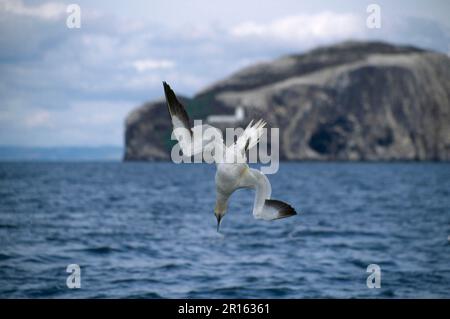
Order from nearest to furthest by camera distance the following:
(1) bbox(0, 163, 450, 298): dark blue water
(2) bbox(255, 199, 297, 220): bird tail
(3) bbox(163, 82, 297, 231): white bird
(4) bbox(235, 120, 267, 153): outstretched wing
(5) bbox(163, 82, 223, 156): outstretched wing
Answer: (4) bbox(235, 120, 267, 153): outstretched wing → (3) bbox(163, 82, 297, 231): white bird → (5) bbox(163, 82, 223, 156): outstretched wing → (2) bbox(255, 199, 297, 220): bird tail → (1) bbox(0, 163, 450, 298): dark blue water

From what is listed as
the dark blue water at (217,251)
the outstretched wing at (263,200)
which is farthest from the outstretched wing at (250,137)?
the dark blue water at (217,251)

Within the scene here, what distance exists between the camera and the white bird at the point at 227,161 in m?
12.8

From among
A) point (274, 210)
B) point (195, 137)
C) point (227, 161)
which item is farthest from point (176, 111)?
point (274, 210)

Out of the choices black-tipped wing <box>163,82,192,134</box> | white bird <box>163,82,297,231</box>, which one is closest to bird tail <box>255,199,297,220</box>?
white bird <box>163,82,297,231</box>

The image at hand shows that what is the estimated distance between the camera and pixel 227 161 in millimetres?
13102

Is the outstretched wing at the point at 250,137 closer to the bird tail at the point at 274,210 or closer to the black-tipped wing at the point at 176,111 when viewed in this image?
the black-tipped wing at the point at 176,111

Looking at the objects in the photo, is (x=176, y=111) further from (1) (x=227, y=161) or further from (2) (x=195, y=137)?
(1) (x=227, y=161)

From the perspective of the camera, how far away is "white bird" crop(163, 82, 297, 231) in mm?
12789

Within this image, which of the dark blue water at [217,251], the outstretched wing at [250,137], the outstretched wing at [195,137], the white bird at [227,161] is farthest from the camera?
the dark blue water at [217,251]

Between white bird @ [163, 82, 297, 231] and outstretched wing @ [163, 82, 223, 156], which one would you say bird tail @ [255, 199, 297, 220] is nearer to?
white bird @ [163, 82, 297, 231]

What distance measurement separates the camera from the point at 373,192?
78.8 metres

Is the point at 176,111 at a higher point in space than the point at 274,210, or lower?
higher
